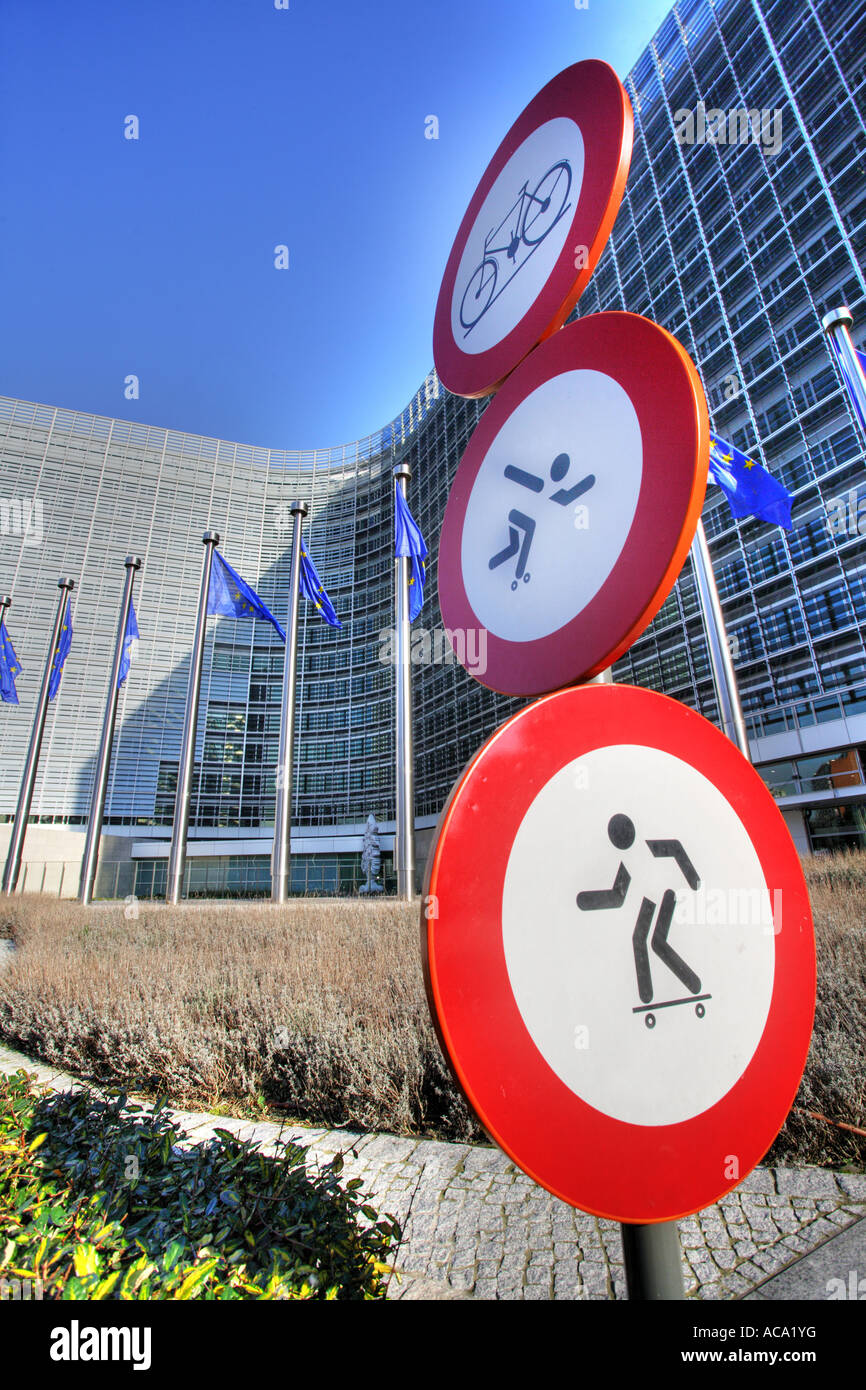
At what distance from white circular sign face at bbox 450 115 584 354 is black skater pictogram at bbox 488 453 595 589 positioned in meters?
0.53

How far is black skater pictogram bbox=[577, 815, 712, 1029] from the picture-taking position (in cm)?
70

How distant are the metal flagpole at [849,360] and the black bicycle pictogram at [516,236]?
11013mm

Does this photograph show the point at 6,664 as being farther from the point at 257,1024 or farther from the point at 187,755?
the point at 257,1024

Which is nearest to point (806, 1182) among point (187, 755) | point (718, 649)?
point (718, 649)

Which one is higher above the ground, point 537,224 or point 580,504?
point 537,224

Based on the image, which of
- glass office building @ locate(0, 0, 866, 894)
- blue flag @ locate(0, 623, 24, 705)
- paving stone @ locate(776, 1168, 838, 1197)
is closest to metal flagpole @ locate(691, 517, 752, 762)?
paving stone @ locate(776, 1168, 838, 1197)

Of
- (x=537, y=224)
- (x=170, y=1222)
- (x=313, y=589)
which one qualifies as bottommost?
(x=170, y=1222)

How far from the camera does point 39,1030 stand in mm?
4672

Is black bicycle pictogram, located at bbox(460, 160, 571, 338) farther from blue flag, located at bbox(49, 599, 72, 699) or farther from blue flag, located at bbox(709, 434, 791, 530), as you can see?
blue flag, located at bbox(49, 599, 72, 699)

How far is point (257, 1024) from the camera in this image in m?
4.20

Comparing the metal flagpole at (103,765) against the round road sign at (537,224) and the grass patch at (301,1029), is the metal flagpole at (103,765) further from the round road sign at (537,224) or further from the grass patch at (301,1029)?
the round road sign at (537,224)

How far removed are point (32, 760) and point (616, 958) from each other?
25073mm
